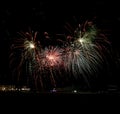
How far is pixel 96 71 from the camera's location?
3594 cm

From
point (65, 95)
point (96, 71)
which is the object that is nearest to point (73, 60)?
point (65, 95)

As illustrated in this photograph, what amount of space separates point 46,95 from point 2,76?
2722 cm

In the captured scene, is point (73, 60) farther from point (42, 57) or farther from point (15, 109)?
point (15, 109)

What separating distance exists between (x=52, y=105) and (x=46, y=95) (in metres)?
0.39

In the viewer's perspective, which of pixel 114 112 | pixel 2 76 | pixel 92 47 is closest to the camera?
pixel 114 112

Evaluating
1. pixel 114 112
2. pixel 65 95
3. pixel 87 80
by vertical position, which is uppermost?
pixel 87 80

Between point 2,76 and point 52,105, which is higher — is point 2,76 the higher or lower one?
the higher one

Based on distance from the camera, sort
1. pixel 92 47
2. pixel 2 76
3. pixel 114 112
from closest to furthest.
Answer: pixel 114 112
pixel 92 47
pixel 2 76

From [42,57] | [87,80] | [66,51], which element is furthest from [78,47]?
[87,80]

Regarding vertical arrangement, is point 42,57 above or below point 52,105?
above

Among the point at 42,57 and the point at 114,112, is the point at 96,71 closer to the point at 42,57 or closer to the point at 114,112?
the point at 42,57

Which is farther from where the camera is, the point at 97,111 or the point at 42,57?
the point at 42,57

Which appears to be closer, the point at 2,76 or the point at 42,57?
the point at 42,57

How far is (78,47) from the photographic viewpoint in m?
20.2
